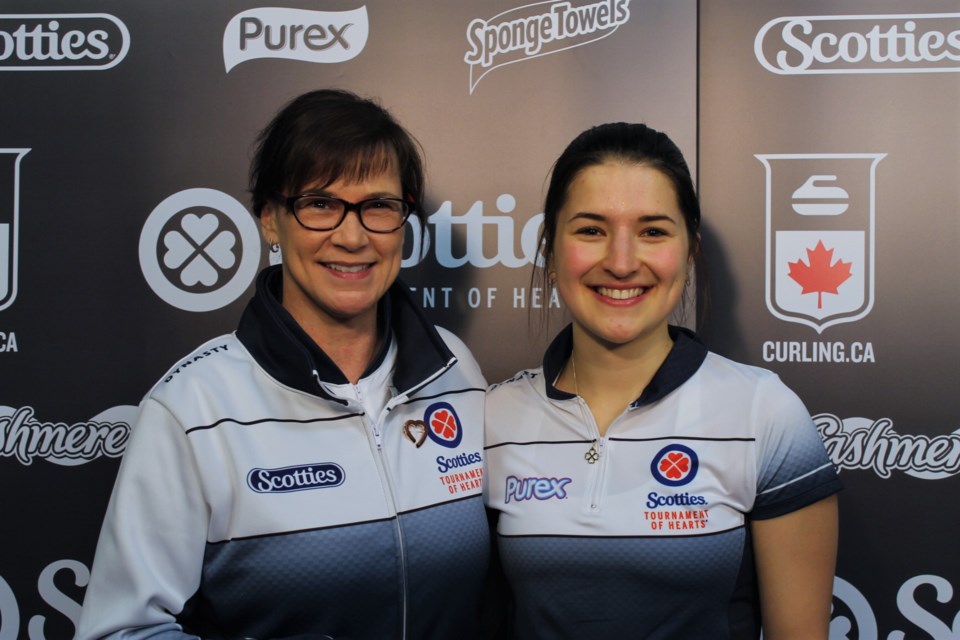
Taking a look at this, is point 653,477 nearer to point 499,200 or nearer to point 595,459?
point 595,459

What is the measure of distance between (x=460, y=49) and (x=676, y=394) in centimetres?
102

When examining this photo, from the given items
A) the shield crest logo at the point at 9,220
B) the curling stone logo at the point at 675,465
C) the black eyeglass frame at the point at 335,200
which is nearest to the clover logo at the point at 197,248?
A: the shield crest logo at the point at 9,220

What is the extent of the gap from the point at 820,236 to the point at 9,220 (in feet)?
6.25

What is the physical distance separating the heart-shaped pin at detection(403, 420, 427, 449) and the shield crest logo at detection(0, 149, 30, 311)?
1.14 meters

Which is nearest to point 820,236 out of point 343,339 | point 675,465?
point 675,465

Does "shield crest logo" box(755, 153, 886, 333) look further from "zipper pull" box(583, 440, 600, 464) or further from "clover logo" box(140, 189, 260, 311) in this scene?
"clover logo" box(140, 189, 260, 311)

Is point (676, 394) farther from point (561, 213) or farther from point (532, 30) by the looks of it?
point (532, 30)

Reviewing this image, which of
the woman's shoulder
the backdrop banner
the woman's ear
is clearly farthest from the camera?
the backdrop banner

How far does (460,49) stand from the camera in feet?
6.20

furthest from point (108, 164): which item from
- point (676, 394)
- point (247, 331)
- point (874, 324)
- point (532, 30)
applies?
point (874, 324)

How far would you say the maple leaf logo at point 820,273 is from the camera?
1.84 m

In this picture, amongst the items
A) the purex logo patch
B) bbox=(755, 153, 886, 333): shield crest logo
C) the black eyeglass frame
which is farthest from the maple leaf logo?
the purex logo patch

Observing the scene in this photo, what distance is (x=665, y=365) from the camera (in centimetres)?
133

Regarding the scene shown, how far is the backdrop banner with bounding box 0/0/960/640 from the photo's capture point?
1821 millimetres
